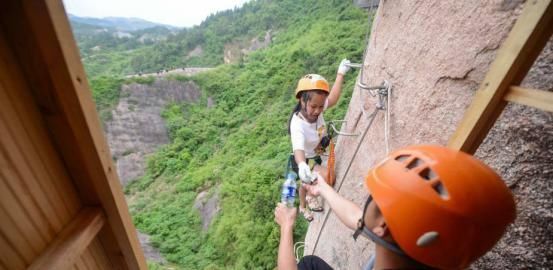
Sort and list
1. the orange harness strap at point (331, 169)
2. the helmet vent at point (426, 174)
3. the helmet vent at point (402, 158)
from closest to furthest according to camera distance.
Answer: the helmet vent at point (426, 174) < the helmet vent at point (402, 158) < the orange harness strap at point (331, 169)

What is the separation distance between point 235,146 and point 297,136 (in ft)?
60.3

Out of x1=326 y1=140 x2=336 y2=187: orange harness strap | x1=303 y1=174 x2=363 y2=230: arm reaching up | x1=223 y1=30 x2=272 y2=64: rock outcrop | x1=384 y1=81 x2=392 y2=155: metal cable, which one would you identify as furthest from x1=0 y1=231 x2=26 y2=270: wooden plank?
x1=223 y1=30 x2=272 y2=64: rock outcrop

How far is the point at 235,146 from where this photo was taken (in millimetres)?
21531

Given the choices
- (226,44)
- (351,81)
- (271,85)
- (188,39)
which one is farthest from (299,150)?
(188,39)

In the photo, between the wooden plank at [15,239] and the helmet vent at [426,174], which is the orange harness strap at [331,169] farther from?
the wooden plank at [15,239]

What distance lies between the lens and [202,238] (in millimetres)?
13859

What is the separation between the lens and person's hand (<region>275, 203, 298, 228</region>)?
2.16 m

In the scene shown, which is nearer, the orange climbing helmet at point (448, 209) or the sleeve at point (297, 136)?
the orange climbing helmet at point (448, 209)

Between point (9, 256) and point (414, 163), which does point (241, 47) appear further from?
point (9, 256)

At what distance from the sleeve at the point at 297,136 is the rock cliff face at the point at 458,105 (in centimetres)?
65

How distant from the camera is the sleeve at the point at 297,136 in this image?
11.1 ft

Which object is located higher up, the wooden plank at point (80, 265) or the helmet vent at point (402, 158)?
the helmet vent at point (402, 158)

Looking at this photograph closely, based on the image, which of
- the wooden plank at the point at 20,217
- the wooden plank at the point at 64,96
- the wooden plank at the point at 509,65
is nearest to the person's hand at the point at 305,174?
the wooden plank at the point at 509,65

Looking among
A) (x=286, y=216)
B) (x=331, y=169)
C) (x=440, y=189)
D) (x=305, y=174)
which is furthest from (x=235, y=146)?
(x=440, y=189)
